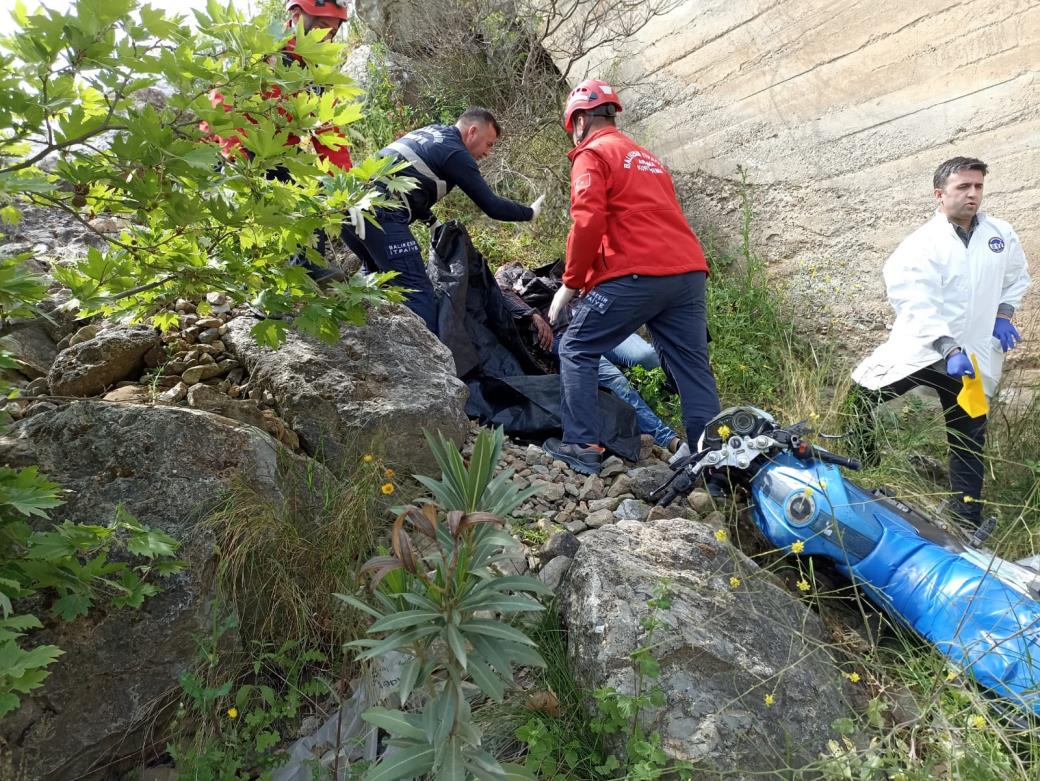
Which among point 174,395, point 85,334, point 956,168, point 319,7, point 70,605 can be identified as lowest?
point 956,168

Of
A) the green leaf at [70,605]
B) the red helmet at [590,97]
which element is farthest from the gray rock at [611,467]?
the green leaf at [70,605]

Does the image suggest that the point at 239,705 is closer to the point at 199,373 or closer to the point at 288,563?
the point at 288,563

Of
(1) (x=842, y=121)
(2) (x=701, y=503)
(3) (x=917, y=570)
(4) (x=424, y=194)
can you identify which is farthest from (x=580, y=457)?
(1) (x=842, y=121)

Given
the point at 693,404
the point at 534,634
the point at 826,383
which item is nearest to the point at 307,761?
the point at 534,634

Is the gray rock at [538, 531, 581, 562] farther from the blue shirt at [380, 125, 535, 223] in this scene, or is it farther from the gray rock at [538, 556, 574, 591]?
Result: the blue shirt at [380, 125, 535, 223]

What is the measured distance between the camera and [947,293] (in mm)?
3641

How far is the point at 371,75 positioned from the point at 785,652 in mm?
6668

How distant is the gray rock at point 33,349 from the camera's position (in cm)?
317

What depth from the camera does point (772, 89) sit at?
18.1ft

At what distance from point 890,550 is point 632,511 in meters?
1.01

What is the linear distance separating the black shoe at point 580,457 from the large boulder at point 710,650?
1.00 m

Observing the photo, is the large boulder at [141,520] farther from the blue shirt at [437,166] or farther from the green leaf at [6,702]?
the blue shirt at [437,166]

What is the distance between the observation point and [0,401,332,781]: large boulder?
201 cm

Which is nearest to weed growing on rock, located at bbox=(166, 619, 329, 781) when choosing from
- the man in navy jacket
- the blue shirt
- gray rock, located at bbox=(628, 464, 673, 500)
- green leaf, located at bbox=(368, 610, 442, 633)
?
green leaf, located at bbox=(368, 610, 442, 633)
